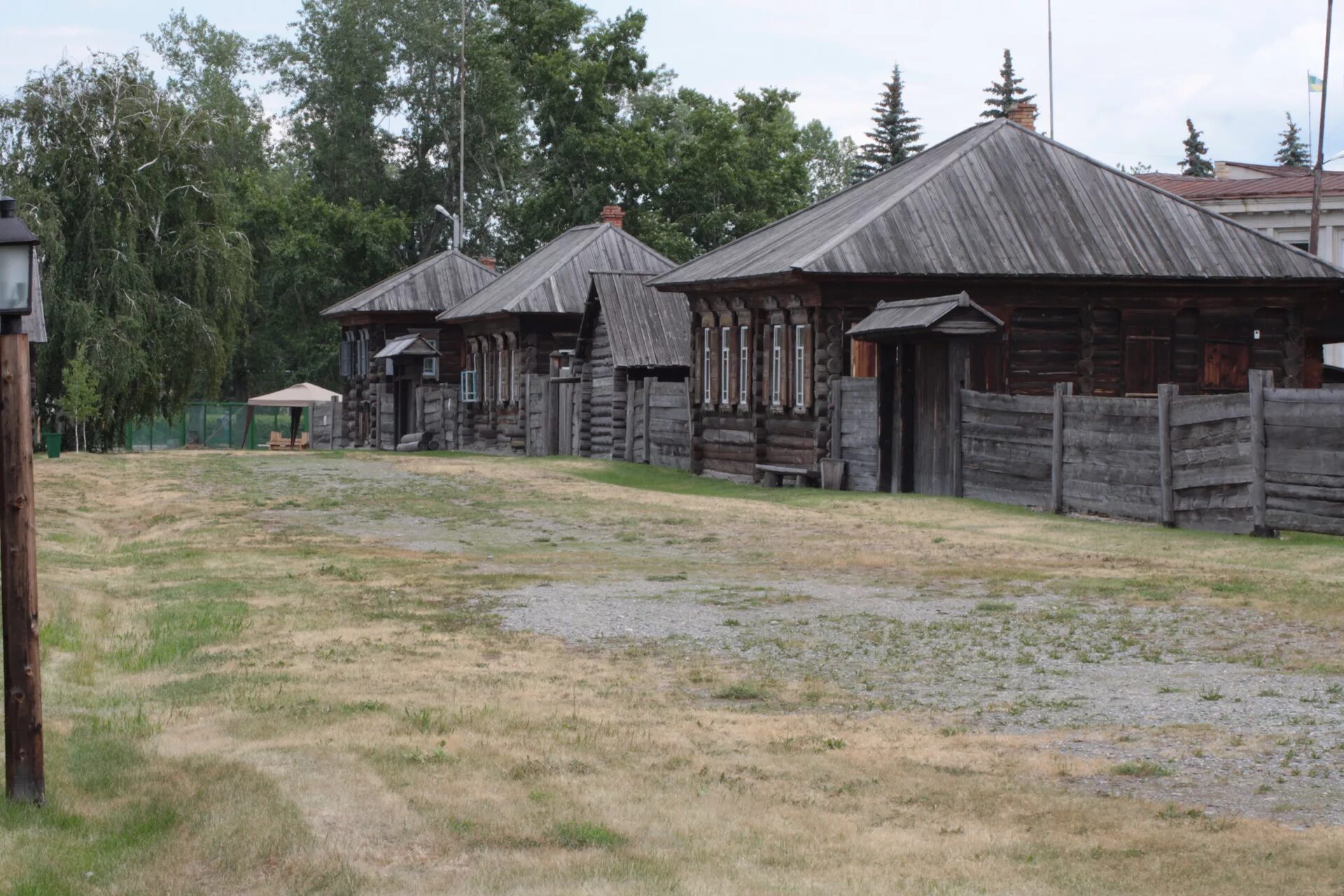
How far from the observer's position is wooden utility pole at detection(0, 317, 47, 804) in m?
7.45

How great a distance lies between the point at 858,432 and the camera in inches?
1101

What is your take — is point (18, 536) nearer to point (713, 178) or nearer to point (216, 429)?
point (713, 178)

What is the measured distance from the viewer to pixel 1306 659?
1098cm

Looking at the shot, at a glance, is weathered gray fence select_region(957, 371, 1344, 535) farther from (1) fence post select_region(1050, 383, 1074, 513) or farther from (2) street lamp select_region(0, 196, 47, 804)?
(2) street lamp select_region(0, 196, 47, 804)

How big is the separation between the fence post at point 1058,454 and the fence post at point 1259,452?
372cm

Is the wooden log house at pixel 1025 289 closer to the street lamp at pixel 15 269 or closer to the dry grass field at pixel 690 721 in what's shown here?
the dry grass field at pixel 690 721

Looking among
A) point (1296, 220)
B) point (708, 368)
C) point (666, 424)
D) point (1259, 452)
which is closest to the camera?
point (1259, 452)

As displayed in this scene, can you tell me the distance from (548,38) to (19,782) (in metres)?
64.9

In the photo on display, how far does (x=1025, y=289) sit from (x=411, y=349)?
30.6 meters

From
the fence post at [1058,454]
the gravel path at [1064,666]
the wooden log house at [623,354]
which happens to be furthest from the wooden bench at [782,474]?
the gravel path at [1064,666]

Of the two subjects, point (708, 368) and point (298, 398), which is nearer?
point (708, 368)

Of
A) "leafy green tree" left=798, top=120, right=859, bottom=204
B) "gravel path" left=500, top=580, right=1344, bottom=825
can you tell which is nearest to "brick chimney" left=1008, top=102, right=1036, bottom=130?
"gravel path" left=500, top=580, right=1344, bottom=825

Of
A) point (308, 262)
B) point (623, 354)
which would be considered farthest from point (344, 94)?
point (623, 354)

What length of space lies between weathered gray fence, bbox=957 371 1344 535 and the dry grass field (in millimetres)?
765
